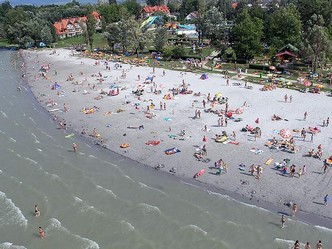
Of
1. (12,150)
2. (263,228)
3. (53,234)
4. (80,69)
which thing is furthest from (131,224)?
(80,69)

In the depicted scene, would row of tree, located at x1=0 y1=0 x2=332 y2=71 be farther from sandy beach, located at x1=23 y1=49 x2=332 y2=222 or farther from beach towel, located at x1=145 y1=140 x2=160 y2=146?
beach towel, located at x1=145 y1=140 x2=160 y2=146

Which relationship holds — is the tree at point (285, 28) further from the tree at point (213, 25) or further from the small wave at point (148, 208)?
the small wave at point (148, 208)

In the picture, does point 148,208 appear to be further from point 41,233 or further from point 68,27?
point 68,27

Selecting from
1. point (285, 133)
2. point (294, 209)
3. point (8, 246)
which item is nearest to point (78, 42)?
point (285, 133)

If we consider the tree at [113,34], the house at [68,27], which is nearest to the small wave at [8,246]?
the tree at [113,34]

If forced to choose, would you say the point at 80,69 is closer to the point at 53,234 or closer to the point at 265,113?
the point at 265,113
